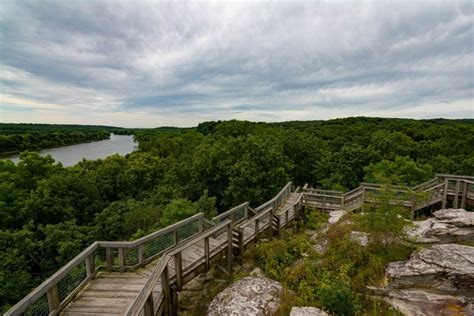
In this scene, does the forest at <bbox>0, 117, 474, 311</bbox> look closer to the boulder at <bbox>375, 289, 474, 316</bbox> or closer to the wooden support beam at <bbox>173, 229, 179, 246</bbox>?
the boulder at <bbox>375, 289, 474, 316</bbox>

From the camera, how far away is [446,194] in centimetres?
1229

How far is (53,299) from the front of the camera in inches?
176

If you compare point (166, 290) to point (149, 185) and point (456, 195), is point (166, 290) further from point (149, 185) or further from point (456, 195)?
point (149, 185)

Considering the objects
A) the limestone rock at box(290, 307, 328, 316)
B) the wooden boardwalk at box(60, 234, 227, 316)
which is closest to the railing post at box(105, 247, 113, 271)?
the wooden boardwalk at box(60, 234, 227, 316)

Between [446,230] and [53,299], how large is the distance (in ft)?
33.8

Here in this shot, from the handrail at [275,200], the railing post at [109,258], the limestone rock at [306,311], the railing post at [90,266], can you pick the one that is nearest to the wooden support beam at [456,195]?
the handrail at [275,200]

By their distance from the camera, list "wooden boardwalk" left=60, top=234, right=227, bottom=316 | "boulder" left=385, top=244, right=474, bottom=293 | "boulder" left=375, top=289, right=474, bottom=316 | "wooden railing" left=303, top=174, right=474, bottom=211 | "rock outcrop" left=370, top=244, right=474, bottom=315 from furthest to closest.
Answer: "wooden railing" left=303, top=174, right=474, bottom=211 → "boulder" left=385, top=244, right=474, bottom=293 → "rock outcrop" left=370, top=244, right=474, bottom=315 → "boulder" left=375, top=289, right=474, bottom=316 → "wooden boardwalk" left=60, top=234, right=227, bottom=316

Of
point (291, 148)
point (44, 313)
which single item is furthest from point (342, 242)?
point (291, 148)

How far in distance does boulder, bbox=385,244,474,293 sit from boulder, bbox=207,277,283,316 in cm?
274

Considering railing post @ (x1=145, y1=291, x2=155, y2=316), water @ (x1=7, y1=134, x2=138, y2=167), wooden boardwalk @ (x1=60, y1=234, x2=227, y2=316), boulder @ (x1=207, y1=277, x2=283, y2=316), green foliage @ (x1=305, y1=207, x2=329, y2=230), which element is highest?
railing post @ (x1=145, y1=291, x2=155, y2=316)

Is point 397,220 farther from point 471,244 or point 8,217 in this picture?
point 8,217

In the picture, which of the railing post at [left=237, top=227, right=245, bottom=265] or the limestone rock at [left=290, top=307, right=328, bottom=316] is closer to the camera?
the limestone rock at [left=290, top=307, right=328, bottom=316]

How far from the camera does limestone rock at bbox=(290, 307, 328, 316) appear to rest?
479 cm

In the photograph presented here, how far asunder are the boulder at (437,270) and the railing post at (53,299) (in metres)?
7.02
